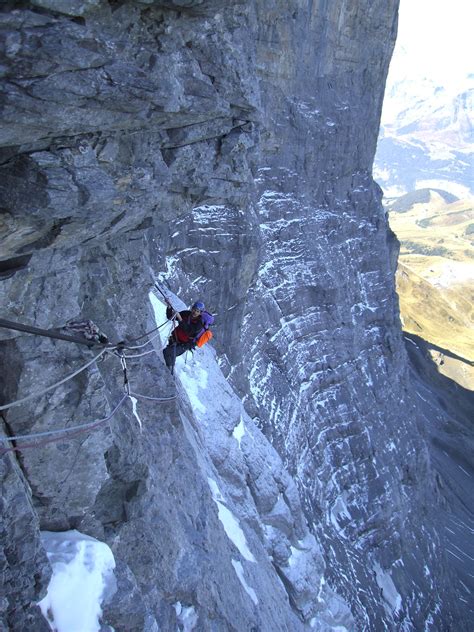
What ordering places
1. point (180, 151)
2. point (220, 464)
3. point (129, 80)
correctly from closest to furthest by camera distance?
point (129, 80) → point (180, 151) → point (220, 464)

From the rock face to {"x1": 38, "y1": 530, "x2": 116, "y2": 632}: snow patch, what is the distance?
9.0 inches

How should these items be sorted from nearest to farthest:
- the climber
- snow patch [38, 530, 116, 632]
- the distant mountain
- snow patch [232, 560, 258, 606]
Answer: snow patch [38, 530, 116, 632] < the climber < snow patch [232, 560, 258, 606] < the distant mountain

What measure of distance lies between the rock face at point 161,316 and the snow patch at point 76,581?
229mm

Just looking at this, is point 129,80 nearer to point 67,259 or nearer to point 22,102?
point 22,102

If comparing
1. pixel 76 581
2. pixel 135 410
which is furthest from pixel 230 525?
pixel 76 581

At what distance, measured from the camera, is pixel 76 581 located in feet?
24.2

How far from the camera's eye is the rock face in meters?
6.27

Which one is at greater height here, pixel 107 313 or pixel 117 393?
pixel 107 313

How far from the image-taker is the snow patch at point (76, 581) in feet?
23.1

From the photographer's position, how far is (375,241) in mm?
39969

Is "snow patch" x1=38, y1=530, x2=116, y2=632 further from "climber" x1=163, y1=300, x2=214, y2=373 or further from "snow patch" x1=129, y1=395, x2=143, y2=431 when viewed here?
"climber" x1=163, y1=300, x2=214, y2=373

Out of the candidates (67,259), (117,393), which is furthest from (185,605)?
(67,259)

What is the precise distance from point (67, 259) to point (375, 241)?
115 feet

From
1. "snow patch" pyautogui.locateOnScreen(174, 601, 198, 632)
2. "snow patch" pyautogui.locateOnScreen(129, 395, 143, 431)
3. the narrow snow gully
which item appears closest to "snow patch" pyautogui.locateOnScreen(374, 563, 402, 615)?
the narrow snow gully
